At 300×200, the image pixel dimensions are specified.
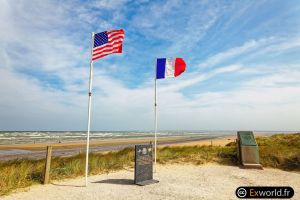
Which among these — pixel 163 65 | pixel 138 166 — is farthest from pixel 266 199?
pixel 163 65

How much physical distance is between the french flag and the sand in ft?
14.5

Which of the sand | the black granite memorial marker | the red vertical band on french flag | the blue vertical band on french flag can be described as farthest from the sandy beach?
the red vertical band on french flag

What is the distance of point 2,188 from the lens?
8203 mm

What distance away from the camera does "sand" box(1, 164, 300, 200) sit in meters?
7.73

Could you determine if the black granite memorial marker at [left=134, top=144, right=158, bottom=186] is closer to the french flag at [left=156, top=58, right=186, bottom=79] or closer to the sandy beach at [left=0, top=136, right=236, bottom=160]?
the french flag at [left=156, top=58, right=186, bottom=79]

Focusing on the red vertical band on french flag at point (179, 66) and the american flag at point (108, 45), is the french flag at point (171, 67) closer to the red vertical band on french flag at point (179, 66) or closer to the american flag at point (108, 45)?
the red vertical band on french flag at point (179, 66)

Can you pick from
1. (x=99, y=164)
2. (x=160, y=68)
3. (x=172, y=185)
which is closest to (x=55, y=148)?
(x=99, y=164)

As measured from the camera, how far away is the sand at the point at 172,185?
7.73 meters

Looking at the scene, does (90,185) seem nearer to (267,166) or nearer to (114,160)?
(114,160)

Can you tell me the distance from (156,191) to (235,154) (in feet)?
25.5

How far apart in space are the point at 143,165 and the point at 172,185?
1.31 meters

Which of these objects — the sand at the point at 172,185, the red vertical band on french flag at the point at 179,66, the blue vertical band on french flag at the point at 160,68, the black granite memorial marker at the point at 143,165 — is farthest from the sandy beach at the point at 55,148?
the red vertical band on french flag at the point at 179,66

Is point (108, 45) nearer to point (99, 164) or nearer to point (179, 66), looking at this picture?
point (179, 66)

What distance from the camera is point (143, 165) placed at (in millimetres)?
9672
